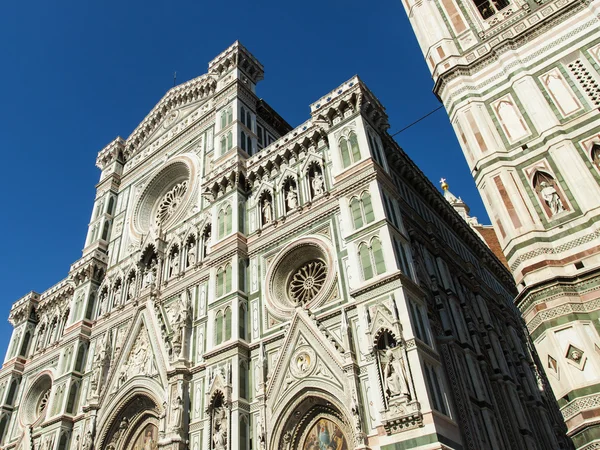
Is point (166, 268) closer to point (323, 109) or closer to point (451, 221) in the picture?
point (323, 109)

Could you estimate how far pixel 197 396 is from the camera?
1752 centimetres

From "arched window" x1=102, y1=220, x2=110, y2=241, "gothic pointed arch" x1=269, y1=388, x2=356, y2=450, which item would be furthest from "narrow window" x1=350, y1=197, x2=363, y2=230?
"arched window" x1=102, y1=220, x2=110, y2=241

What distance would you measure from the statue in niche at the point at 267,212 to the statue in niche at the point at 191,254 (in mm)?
4104

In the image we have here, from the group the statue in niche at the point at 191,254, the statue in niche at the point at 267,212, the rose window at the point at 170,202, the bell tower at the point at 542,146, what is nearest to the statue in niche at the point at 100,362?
the statue in niche at the point at 191,254

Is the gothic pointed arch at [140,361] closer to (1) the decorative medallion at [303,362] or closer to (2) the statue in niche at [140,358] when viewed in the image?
(2) the statue in niche at [140,358]

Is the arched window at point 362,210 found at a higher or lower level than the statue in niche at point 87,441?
higher

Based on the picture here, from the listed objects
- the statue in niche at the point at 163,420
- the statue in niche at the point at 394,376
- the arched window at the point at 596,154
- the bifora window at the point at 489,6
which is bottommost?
the statue in niche at the point at 394,376

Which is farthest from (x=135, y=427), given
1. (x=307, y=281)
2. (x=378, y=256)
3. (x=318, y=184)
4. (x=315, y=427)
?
(x=378, y=256)

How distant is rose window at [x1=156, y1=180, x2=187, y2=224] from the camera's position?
26.4m

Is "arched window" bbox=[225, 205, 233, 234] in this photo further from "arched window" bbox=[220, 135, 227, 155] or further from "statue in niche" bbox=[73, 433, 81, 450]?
"statue in niche" bbox=[73, 433, 81, 450]

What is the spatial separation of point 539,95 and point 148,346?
16791mm

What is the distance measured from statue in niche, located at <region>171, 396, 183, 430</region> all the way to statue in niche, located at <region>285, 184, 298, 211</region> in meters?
7.85

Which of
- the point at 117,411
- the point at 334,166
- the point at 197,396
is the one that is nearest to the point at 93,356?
the point at 117,411

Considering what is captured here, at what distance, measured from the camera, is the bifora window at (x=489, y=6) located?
16312mm
